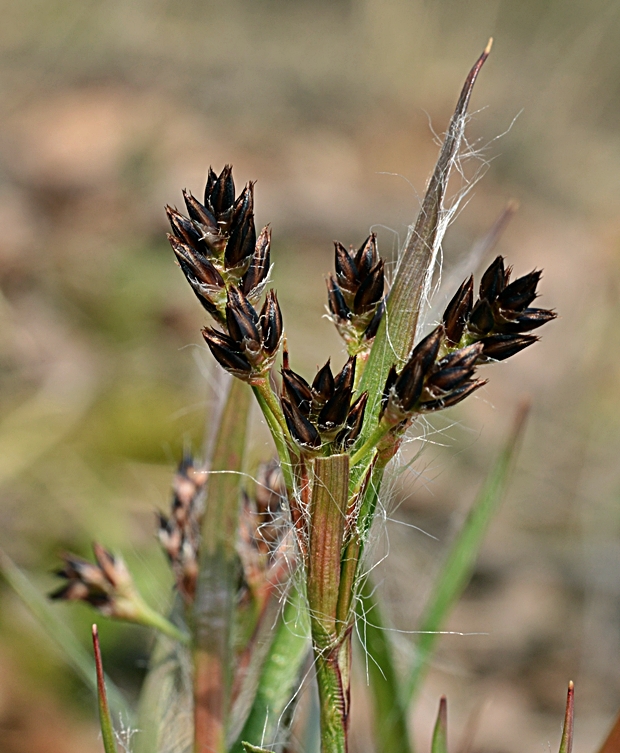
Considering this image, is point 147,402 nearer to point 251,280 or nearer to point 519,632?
point 519,632

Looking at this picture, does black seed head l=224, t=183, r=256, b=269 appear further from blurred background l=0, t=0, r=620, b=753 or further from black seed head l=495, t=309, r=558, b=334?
blurred background l=0, t=0, r=620, b=753

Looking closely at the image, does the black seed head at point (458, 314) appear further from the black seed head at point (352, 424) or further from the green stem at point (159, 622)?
the green stem at point (159, 622)

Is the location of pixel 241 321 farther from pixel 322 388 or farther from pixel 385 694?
pixel 385 694

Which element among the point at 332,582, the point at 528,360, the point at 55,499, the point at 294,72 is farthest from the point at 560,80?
the point at 332,582

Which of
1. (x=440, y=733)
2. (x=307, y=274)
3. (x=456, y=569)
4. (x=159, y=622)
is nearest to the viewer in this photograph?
(x=440, y=733)

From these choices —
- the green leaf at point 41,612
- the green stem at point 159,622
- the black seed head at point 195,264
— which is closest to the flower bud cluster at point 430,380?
the black seed head at point 195,264

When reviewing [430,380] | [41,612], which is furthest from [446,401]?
[41,612]
